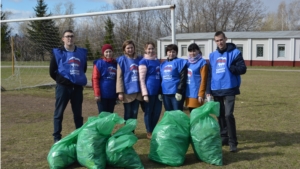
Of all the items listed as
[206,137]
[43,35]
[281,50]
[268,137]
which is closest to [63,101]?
[206,137]

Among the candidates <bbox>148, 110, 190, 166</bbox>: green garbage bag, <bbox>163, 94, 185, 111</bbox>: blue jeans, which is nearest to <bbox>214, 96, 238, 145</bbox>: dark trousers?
<bbox>163, 94, 185, 111</bbox>: blue jeans

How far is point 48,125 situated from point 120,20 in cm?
517

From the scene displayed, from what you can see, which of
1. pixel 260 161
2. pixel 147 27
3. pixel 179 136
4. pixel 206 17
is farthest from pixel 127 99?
pixel 206 17

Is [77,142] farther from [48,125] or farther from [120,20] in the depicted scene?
[120,20]

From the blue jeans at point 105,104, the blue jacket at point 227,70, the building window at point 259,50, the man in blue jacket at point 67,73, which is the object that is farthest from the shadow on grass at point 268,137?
the building window at point 259,50

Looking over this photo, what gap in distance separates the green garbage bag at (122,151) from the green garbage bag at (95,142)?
9cm

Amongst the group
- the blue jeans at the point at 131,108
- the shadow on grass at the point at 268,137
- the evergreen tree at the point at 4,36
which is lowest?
the shadow on grass at the point at 268,137

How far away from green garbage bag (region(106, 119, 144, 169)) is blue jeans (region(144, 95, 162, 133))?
4.36 ft

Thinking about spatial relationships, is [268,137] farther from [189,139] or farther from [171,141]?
[171,141]

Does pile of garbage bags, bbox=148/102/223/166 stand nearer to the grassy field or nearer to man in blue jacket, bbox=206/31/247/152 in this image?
the grassy field

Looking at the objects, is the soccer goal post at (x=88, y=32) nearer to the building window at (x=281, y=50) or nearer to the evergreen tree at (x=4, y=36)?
the evergreen tree at (x=4, y=36)

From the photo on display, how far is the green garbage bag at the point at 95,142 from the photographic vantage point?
4055mm

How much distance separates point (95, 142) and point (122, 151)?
0.35 m

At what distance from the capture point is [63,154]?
4.17 meters
